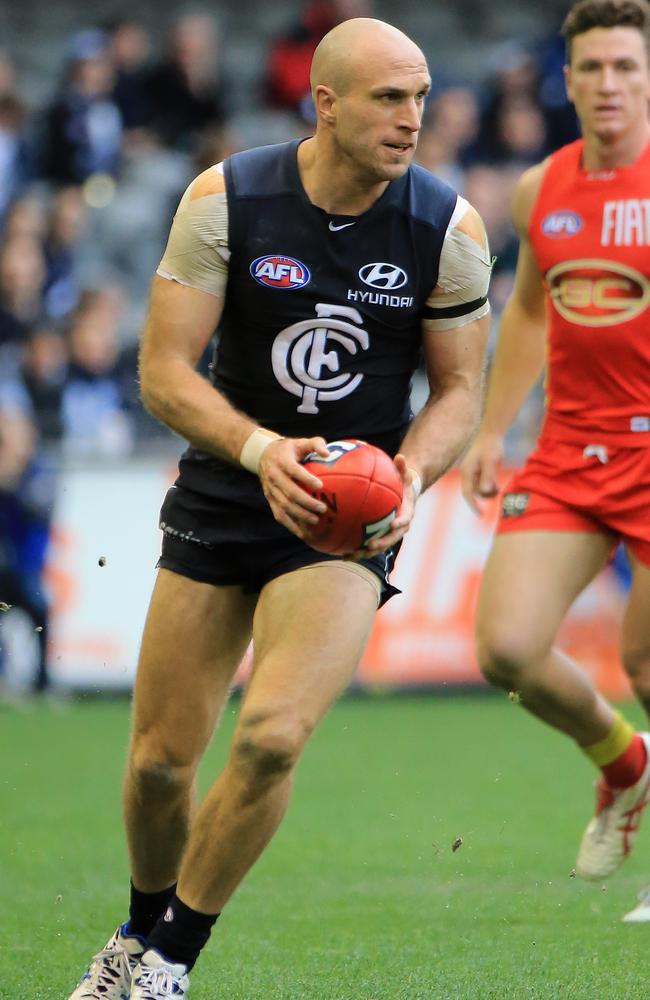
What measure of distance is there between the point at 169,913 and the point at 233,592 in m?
0.95

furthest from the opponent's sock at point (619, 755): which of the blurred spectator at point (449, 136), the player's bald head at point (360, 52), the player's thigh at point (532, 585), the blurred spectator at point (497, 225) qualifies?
the blurred spectator at point (449, 136)

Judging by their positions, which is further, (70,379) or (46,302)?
(46,302)

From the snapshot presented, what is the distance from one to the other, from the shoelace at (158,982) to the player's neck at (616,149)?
3.49m

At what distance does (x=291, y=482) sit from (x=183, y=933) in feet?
4.17

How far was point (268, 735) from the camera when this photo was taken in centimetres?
442

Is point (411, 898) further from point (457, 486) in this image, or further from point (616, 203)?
point (457, 486)

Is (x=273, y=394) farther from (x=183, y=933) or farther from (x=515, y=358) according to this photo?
(x=515, y=358)

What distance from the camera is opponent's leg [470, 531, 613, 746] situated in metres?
6.17

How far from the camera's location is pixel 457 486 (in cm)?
1189

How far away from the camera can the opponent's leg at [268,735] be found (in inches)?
176

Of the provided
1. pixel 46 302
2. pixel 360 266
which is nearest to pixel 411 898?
pixel 360 266

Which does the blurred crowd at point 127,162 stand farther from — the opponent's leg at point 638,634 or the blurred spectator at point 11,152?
the opponent's leg at point 638,634

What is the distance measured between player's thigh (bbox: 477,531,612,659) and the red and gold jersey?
42cm

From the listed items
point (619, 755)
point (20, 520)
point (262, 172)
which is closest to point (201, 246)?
point (262, 172)
